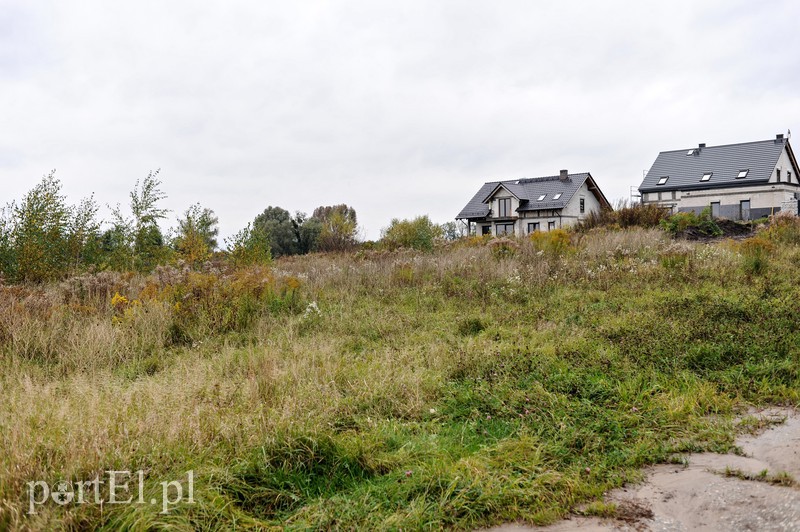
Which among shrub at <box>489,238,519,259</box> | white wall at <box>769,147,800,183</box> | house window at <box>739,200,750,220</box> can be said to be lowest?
shrub at <box>489,238,519,259</box>

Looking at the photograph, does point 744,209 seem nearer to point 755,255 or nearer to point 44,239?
point 755,255

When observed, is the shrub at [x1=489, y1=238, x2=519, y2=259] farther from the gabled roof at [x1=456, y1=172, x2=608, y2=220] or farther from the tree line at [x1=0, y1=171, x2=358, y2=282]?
the gabled roof at [x1=456, y1=172, x2=608, y2=220]

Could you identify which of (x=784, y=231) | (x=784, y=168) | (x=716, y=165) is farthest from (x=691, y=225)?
(x=784, y=168)

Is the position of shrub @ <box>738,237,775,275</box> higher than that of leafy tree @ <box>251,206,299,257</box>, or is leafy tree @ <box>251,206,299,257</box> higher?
leafy tree @ <box>251,206,299,257</box>

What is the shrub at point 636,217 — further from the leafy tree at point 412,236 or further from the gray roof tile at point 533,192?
the gray roof tile at point 533,192

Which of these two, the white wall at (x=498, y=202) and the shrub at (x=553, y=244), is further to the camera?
the white wall at (x=498, y=202)

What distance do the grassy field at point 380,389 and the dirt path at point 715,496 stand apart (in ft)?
0.54

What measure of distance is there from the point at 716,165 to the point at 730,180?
87.6 inches

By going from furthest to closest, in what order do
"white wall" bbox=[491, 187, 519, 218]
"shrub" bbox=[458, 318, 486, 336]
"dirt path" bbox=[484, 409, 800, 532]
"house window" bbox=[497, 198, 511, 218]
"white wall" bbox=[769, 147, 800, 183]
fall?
"house window" bbox=[497, 198, 511, 218]
"white wall" bbox=[491, 187, 519, 218]
"white wall" bbox=[769, 147, 800, 183]
"shrub" bbox=[458, 318, 486, 336]
"dirt path" bbox=[484, 409, 800, 532]

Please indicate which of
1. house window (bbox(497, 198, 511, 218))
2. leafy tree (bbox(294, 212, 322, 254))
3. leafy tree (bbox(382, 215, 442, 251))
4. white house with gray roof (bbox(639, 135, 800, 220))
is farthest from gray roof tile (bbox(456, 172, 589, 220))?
leafy tree (bbox(382, 215, 442, 251))

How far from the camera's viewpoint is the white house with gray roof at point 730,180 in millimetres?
37031

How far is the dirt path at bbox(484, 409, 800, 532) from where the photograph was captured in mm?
2987

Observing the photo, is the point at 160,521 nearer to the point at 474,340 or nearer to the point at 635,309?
the point at 474,340

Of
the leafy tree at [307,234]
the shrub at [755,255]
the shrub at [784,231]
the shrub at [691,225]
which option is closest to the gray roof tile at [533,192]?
the leafy tree at [307,234]
